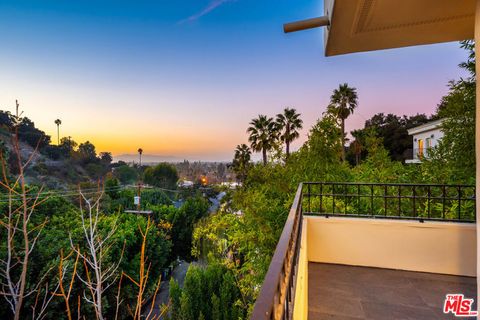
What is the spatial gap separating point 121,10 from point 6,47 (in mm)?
5159

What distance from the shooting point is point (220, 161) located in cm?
3512

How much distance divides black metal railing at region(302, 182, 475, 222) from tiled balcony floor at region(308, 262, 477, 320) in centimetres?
67

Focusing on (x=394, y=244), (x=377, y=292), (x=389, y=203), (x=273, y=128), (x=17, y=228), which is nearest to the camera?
(x=377, y=292)

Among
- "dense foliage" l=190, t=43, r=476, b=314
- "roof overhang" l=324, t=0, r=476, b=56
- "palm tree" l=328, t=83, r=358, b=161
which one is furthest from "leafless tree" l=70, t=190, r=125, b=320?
"palm tree" l=328, t=83, r=358, b=161

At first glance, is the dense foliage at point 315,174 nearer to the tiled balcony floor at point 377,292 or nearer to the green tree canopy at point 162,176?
the tiled balcony floor at point 377,292

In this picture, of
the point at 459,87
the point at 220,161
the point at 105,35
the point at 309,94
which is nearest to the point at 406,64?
the point at 309,94

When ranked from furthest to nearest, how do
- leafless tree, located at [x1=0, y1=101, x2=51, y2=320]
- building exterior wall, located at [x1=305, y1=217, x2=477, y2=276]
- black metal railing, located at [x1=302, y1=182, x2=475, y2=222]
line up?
black metal railing, located at [x1=302, y1=182, x2=475, y2=222], building exterior wall, located at [x1=305, y1=217, x2=477, y2=276], leafless tree, located at [x1=0, y1=101, x2=51, y2=320]

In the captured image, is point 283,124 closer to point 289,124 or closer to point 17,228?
point 289,124

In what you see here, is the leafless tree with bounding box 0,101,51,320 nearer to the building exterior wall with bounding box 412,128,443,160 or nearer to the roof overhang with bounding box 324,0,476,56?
the roof overhang with bounding box 324,0,476,56

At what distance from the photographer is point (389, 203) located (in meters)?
4.25

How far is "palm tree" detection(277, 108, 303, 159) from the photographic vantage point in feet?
58.7

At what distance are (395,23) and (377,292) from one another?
7.84ft

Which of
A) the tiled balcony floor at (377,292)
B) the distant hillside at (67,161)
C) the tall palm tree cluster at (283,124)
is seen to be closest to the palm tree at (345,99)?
the tall palm tree cluster at (283,124)

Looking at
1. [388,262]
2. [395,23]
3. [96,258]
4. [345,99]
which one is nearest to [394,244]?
[388,262]
